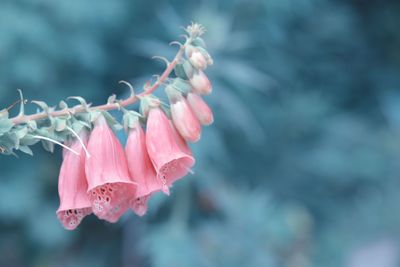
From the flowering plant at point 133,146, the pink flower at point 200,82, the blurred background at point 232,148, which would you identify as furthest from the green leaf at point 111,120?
the blurred background at point 232,148

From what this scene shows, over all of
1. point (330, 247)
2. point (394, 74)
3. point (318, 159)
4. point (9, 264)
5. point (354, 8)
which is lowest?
point (9, 264)

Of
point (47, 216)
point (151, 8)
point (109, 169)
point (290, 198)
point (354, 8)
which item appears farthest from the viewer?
point (354, 8)

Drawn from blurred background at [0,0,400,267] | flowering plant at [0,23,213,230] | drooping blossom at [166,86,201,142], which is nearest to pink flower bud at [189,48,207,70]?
flowering plant at [0,23,213,230]

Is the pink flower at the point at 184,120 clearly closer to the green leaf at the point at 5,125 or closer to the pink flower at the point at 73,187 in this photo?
the pink flower at the point at 73,187

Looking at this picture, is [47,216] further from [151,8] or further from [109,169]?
[109,169]

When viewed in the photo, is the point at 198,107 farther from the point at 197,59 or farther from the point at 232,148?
the point at 232,148

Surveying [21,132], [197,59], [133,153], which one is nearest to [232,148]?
[133,153]

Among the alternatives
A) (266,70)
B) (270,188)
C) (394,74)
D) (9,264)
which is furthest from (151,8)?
(394,74)
